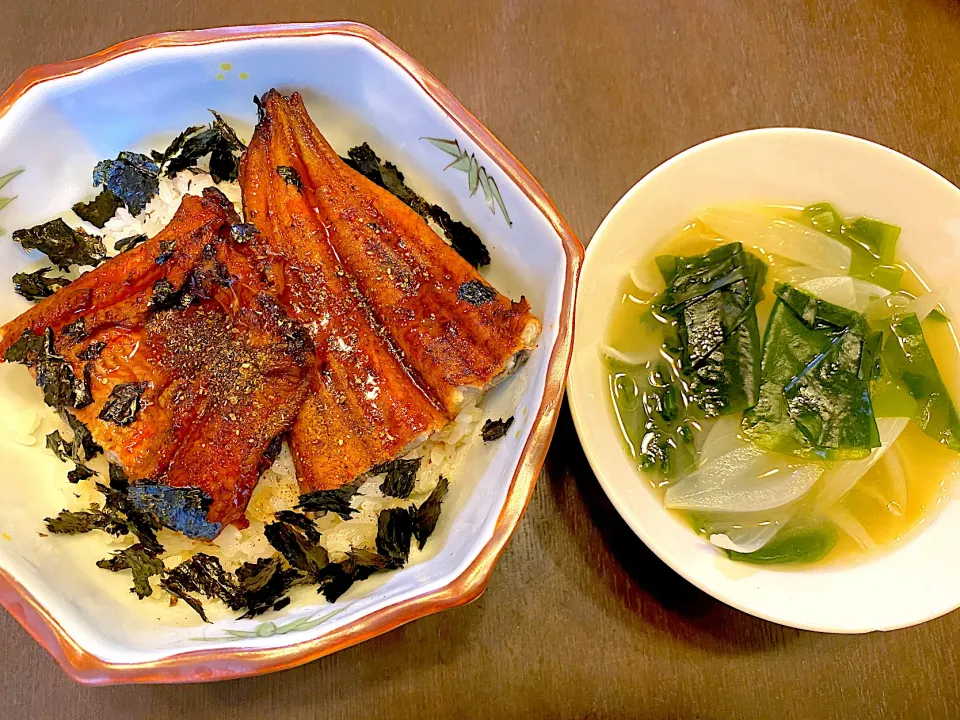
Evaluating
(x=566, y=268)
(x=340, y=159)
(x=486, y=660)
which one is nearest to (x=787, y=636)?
(x=486, y=660)

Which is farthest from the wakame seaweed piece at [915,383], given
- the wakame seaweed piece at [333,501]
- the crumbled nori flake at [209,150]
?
the crumbled nori flake at [209,150]

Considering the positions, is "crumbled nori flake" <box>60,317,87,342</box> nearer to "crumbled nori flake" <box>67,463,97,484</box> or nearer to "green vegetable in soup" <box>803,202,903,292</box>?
"crumbled nori flake" <box>67,463,97,484</box>

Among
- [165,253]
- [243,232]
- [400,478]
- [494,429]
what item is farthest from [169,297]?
[494,429]

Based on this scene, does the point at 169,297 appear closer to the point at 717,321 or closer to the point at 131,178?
the point at 131,178

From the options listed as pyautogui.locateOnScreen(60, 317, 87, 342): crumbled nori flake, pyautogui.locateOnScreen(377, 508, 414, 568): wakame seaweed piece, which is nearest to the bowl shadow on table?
pyautogui.locateOnScreen(377, 508, 414, 568): wakame seaweed piece

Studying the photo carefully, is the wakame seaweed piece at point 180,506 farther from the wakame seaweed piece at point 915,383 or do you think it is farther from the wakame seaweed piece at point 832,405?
the wakame seaweed piece at point 915,383

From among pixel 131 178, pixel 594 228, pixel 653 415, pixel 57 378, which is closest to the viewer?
pixel 57 378
